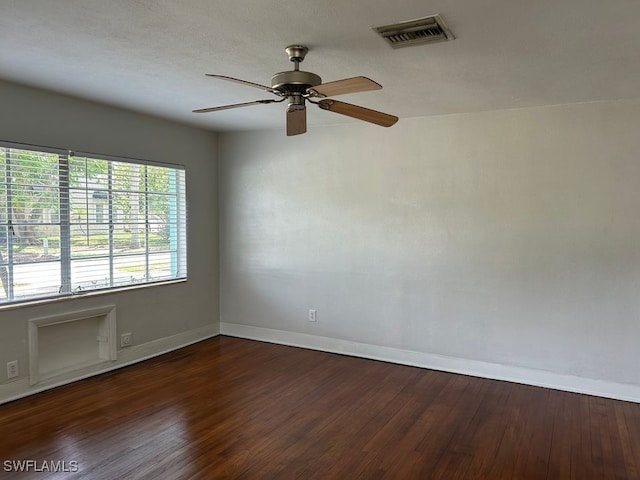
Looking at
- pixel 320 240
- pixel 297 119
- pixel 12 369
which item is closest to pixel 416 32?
pixel 297 119

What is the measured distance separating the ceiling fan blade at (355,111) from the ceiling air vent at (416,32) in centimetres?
37

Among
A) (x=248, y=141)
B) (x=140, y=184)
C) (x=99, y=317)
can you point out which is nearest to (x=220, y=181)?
(x=248, y=141)

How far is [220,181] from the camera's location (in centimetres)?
536

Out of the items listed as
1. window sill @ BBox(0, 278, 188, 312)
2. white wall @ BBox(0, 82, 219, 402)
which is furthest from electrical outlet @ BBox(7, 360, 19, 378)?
window sill @ BBox(0, 278, 188, 312)

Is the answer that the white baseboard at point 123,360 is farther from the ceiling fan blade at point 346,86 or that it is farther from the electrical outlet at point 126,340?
the ceiling fan blade at point 346,86

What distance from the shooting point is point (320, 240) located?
4.79m

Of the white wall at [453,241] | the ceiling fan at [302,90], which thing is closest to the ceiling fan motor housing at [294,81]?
the ceiling fan at [302,90]

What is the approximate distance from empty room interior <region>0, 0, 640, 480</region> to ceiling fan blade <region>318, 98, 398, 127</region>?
1.1 inches

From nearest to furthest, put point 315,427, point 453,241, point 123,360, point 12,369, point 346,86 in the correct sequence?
point 346,86
point 315,427
point 12,369
point 453,241
point 123,360

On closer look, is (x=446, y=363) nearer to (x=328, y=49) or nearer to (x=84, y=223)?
(x=328, y=49)

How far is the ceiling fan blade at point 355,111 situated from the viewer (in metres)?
2.51

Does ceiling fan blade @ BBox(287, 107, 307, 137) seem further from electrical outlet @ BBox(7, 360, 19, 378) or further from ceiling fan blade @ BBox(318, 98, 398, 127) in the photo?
electrical outlet @ BBox(7, 360, 19, 378)

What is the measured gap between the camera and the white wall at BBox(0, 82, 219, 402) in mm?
3420

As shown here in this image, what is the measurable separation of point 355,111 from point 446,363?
2653 mm
